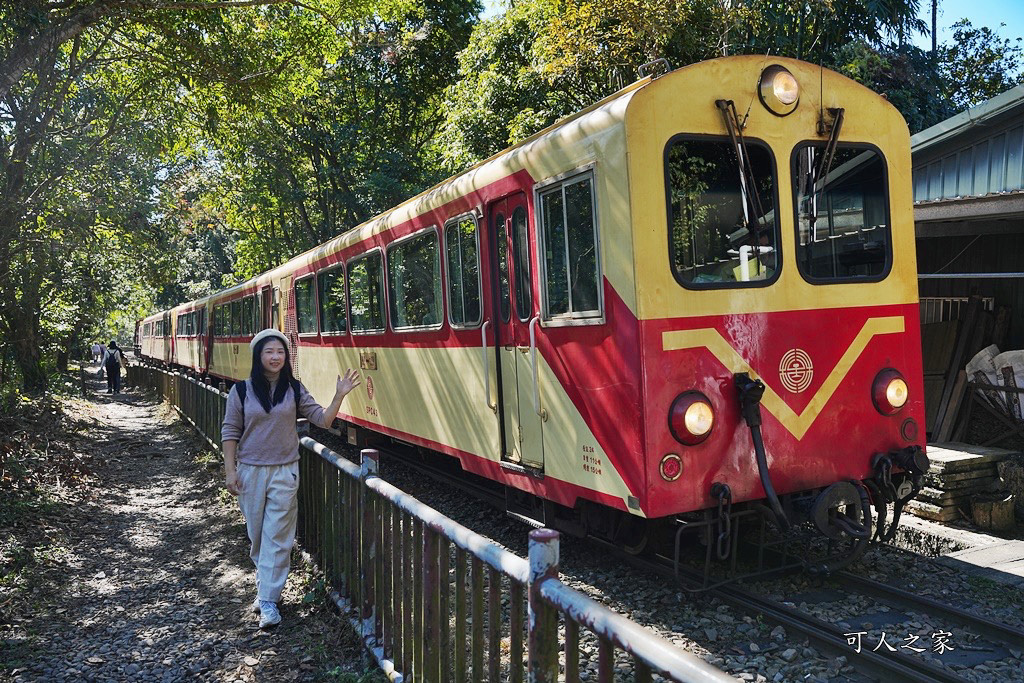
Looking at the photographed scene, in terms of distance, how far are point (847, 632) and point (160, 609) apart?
4361 millimetres

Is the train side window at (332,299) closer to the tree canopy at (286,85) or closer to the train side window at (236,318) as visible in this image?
the tree canopy at (286,85)

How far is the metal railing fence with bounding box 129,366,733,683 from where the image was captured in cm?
246

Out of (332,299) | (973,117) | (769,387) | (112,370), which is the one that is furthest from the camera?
(112,370)

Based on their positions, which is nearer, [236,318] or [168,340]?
[236,318]

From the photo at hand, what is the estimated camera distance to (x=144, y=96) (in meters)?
15.1

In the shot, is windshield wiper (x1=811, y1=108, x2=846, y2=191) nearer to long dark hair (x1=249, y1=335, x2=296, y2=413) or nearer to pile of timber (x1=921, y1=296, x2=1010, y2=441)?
long dark hair (x1=249, y1=335, x2=296, y2=413)

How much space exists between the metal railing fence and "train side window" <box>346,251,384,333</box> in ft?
10.2

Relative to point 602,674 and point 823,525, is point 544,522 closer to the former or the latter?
point 823,525

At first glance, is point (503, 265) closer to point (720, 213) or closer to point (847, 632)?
point (720, 213)

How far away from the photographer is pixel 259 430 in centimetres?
518

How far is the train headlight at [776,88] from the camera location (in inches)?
209

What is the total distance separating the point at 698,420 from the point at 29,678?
3952 millimetres

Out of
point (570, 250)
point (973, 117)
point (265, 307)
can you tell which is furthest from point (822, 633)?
point (265, 307)

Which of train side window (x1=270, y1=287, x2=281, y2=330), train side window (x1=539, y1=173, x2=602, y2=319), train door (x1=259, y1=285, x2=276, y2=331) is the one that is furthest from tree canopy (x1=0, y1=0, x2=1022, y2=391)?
train side window (x1=270, y1=287, x2=281, y2=330)
